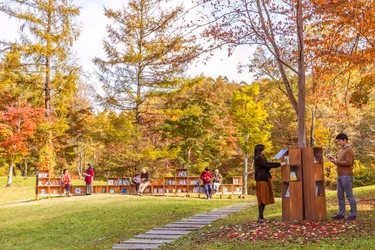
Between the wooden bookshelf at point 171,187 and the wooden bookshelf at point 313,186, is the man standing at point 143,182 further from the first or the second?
the wooden bookshelf at point 313,186

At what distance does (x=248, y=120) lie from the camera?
28.5 m

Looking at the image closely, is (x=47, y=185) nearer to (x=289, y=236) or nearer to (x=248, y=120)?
(x=248, y=120)

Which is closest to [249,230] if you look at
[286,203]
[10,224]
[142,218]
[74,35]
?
[286,203]

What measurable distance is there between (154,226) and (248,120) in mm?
18482

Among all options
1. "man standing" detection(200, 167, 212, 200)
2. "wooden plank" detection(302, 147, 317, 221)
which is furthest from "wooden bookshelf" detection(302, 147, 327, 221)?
"man standing" detection(200, 167, 212, 200)

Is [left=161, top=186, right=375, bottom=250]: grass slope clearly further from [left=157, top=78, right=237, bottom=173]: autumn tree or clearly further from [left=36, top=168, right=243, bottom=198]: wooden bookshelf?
[left=157, top=78, right=237, bottom=173]: autumn tree

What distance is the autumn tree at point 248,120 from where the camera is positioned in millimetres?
28359

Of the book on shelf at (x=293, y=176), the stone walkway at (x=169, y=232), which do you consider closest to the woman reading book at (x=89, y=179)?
the stone walkway at (x=169, y=232)

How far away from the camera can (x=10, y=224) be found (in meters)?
13.2

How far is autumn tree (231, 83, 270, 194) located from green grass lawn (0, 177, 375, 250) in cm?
1377

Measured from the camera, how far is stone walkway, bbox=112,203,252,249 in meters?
8.49

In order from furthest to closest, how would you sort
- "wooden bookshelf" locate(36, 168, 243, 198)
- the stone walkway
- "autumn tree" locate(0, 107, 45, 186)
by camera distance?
1. "autumn tree" locate(0, 107, 45, 186)
2. "wooden bookshelf" locate(36, 168, 243, 198)
3. the stone walkway

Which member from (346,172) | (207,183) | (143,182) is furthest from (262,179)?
(143,182)

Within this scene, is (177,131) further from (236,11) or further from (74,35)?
(236,11)
